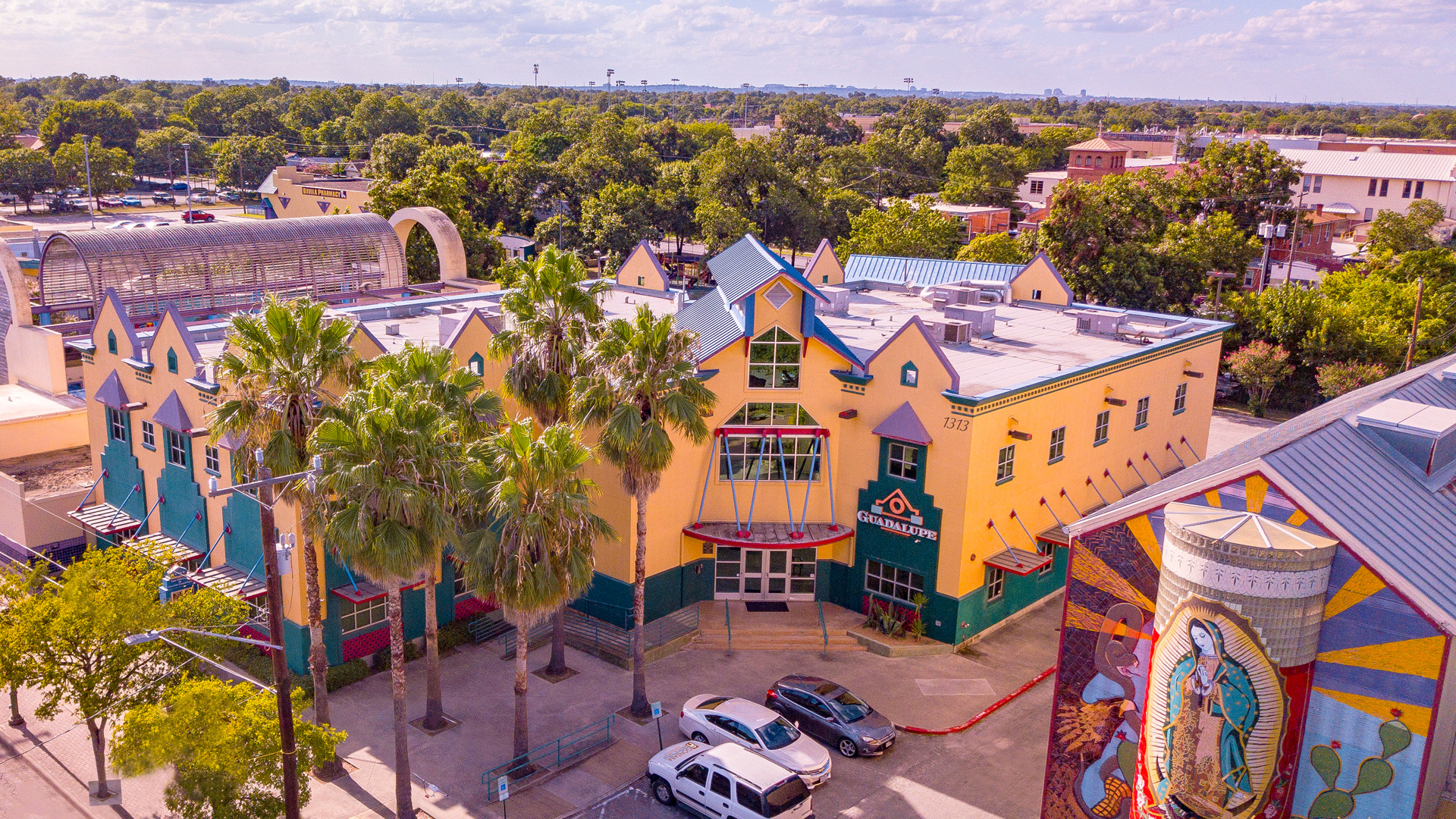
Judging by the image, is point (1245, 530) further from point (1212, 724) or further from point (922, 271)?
point (922, 271)

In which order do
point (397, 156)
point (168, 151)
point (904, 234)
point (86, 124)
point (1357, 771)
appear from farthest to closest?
point (168, 151) → point (86, 124) → point (397, 156) → point (904, 234) → point (1357, 771)

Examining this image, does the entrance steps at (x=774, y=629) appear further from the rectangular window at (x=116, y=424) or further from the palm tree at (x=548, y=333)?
the rectangular window at (x=116, y=424)

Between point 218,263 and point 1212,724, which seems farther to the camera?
point 218,263

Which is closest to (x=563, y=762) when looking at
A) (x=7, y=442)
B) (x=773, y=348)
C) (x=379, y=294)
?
(x=773, y=348)

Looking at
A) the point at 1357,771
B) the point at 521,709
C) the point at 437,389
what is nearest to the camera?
the point at 1357,771

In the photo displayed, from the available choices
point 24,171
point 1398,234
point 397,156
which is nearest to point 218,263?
point 397,156

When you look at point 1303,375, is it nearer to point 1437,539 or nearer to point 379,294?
point 1437,539
